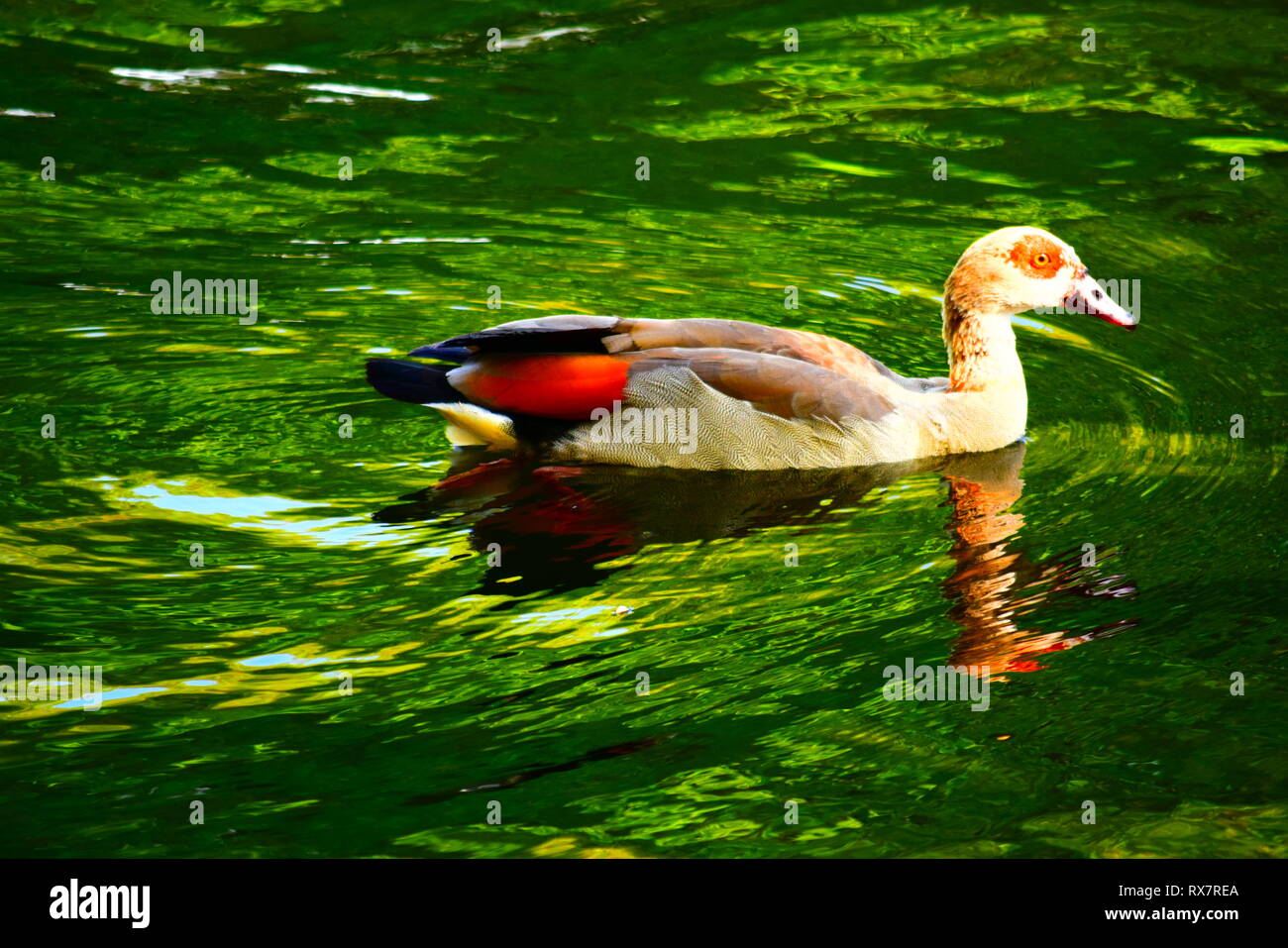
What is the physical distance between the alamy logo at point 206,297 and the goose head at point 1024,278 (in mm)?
4243

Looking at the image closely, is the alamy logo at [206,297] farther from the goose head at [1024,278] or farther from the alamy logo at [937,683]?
the alamy logo at [937,683]

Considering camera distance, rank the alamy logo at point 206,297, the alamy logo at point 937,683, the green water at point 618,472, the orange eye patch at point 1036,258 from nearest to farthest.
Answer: the green water at point 618,472, the alamy logo at point 937,683, the orange eye patch at point 1036,258, the alamy logo at point 206,297

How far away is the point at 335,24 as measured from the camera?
1516cm

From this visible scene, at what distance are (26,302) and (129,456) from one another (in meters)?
2.44

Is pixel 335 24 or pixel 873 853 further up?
pixel 335 24

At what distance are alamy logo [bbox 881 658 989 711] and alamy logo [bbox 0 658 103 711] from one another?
2962 mm

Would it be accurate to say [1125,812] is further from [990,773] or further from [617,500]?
[617,500]

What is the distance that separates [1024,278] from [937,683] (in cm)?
334

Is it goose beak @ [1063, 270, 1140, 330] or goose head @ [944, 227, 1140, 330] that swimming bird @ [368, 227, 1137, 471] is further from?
goose beak @ [1063, 270, 1140, 330]

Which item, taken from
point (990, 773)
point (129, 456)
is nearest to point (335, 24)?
point (129, 456)

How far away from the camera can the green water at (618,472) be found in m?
5.68

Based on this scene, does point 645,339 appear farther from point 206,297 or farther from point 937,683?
point 206,297

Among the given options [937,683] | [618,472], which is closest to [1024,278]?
[618,472]

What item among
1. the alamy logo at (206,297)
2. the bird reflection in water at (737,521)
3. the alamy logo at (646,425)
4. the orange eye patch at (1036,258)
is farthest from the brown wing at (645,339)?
the alamy logo at (206,297)
